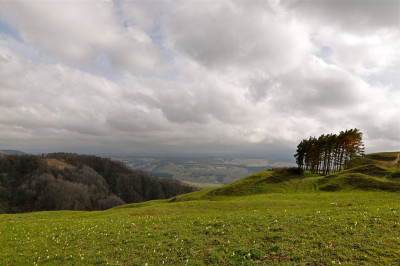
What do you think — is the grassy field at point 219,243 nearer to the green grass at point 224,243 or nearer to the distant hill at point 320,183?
the green grass at point 224,243

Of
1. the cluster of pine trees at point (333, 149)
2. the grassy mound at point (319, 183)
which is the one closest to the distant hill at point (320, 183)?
the grassy mound at point (319, 183)

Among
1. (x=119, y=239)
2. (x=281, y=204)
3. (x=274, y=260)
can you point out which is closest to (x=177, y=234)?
(x=119, y=239)

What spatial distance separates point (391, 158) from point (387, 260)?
5651 inches

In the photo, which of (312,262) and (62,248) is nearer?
(312,262)

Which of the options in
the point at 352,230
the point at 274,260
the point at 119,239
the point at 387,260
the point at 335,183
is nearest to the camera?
the point at 387,260

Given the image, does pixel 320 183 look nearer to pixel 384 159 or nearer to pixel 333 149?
pixel 333 149

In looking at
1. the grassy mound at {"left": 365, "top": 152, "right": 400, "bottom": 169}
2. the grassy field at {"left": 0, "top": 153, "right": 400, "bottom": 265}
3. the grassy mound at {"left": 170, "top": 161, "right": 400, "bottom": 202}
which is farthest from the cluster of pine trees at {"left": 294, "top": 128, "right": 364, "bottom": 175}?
the grassy field at {"left": 0, "top": 153, "right": 400, "bottom": 265}

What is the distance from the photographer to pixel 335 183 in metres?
61.5

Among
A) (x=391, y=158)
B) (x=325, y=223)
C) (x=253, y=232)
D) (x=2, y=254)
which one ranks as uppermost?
(x=391, y=158)

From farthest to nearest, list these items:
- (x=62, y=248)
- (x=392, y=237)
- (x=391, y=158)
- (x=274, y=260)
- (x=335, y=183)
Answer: (x=391, y=158) < (x=335, y=183) < (x=62, y=248) < (x=392, y=237) < (x=274, y=260)

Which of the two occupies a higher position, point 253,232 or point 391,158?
point 391,158

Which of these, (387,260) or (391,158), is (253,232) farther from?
(391,158)

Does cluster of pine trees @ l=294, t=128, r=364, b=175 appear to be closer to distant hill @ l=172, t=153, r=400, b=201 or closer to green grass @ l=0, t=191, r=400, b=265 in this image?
distant hill @ l=172, t=153, r=400, b=201

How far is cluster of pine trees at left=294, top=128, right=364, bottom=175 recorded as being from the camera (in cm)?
8694
